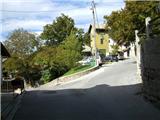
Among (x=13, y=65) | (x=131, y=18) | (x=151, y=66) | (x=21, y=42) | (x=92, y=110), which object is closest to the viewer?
(x=92, y=110)

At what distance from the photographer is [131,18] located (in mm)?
45188

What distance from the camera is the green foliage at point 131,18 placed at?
4434 cm

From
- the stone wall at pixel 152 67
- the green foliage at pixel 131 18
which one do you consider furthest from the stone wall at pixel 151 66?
the green foliage at pixel 131 18

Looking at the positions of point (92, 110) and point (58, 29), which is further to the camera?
point (58, 29)

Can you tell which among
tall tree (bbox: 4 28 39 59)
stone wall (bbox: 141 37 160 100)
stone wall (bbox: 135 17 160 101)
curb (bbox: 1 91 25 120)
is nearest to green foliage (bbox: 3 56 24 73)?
tall tree (bbox: 4 28 39 59)

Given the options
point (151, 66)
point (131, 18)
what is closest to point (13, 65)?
point (131, 18)

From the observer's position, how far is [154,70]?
18156mm

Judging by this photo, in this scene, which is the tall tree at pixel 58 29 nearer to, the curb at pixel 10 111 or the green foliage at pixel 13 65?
the green foliage at pixel 13 65

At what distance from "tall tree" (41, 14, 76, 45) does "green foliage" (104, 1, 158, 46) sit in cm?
4408

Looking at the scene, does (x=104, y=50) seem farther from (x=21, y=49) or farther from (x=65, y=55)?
(x=65, y=55)

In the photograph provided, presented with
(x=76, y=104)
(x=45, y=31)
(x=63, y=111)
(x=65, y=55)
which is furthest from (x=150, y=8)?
(x=45, y=31)

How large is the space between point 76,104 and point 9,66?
38710 mm

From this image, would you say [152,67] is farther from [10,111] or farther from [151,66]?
[10,111]

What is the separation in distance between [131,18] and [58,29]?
162 ft
